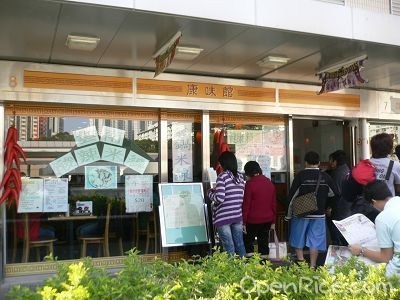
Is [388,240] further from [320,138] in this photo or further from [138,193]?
[320,138]

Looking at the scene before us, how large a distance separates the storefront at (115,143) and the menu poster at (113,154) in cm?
2

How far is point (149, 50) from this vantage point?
596 cm

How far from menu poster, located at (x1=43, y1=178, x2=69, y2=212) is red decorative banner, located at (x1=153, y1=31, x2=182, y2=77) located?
2.25 m

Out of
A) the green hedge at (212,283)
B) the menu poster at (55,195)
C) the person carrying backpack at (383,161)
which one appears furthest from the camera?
the menu poster at (55,195)

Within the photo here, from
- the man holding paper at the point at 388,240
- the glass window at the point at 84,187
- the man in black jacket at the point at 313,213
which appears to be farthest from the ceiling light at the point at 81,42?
the man holding paper at the point at 388,240

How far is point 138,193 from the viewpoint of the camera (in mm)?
6992

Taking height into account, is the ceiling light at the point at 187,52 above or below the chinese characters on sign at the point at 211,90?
above

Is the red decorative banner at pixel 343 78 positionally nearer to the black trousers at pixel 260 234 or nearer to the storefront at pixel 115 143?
the storefront at pixel 115 143

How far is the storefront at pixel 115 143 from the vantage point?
20.7 feet

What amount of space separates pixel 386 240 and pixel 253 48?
10.7 feet

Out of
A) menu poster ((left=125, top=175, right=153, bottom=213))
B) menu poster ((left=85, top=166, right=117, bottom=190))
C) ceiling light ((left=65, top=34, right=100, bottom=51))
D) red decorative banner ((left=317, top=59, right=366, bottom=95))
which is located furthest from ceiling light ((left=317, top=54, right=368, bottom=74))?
menu poster ((left=85, top=166, right=117, bottom=190))

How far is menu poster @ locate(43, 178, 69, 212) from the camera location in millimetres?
6470

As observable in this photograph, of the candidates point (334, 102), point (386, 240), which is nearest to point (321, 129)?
point (334, 102)

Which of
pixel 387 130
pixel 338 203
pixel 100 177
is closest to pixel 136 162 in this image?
pixel 100 177
